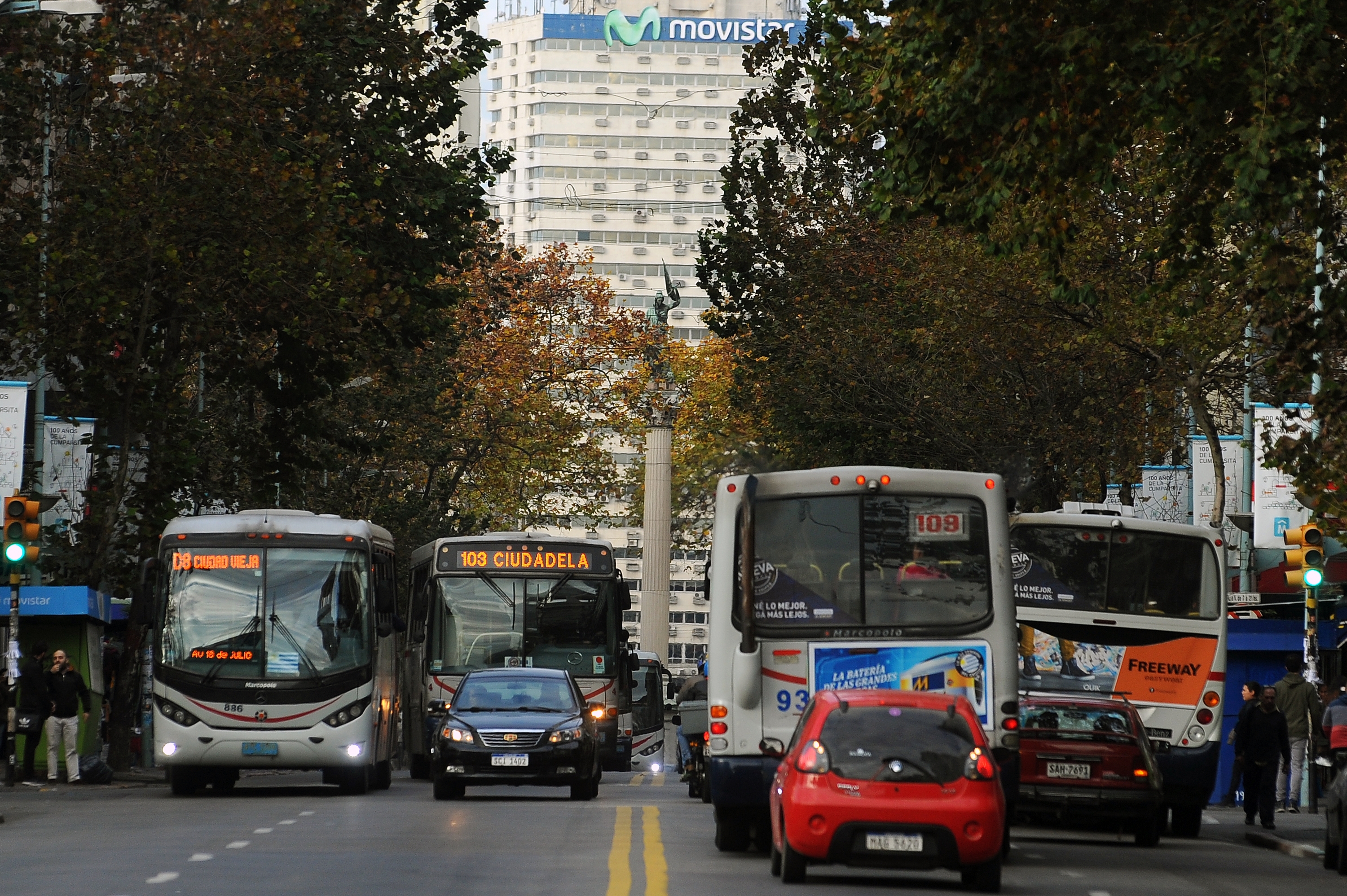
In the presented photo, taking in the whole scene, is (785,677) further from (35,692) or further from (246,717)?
(35,692)

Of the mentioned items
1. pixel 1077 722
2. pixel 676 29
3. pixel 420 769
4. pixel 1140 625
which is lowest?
pixel 420 769

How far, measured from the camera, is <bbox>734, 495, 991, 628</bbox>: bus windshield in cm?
1692

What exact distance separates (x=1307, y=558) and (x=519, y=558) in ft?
39.3

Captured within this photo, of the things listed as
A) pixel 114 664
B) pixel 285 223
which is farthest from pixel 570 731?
pixel 114 664

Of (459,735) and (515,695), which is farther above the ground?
(515,695)

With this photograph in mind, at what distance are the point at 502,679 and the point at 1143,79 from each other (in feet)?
43.4

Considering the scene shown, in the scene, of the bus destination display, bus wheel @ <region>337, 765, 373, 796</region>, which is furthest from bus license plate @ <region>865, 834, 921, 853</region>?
the bus destination display

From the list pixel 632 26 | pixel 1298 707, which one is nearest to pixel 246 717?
pixel 1298 707

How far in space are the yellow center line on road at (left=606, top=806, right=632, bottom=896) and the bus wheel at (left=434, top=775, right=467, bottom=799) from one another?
397 cm

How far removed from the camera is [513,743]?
84.0ft

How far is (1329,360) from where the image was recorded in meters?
22.8

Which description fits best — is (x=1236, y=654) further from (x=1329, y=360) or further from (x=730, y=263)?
(x=730, y=263)

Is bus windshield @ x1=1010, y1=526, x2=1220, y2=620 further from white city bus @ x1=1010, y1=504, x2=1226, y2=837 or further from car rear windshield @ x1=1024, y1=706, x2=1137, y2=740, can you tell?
car rear windshield @ x1=1024, y1=706, x2=1137, y2=740

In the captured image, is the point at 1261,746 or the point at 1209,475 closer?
the point at 1261,746
